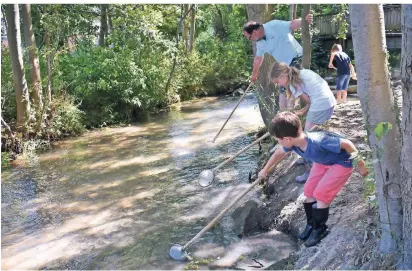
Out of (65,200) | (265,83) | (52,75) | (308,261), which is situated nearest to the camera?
(308,261)

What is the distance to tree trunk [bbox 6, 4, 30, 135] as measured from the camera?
9.23 m

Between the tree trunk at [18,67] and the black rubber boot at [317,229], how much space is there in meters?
7.30

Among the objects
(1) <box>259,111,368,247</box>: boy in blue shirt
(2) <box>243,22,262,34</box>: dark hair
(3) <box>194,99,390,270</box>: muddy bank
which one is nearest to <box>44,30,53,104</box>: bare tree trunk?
(2) <box>243,22,262,34</box>: dark hair

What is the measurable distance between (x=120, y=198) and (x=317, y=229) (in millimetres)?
3623

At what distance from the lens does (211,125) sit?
1162 centimetres

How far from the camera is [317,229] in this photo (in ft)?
12.7

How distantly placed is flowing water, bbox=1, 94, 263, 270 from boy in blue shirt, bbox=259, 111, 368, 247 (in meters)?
1.37

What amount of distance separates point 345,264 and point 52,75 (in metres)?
9.45

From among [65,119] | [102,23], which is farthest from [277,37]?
[102,23]

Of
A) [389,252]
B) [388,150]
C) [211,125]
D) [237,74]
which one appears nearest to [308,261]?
[389,252]

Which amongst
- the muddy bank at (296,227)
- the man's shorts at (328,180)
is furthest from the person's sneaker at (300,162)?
the man's shorts at (328,180)

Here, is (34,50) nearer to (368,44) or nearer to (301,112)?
(301,112)

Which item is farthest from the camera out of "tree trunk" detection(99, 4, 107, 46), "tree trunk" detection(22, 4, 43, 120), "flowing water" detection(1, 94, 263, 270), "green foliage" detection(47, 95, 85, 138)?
"tree trunk" detection(99, 4, 107, 46)

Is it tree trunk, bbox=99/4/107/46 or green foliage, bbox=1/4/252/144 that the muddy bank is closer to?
green foliage, bbox=1/4/252/144
